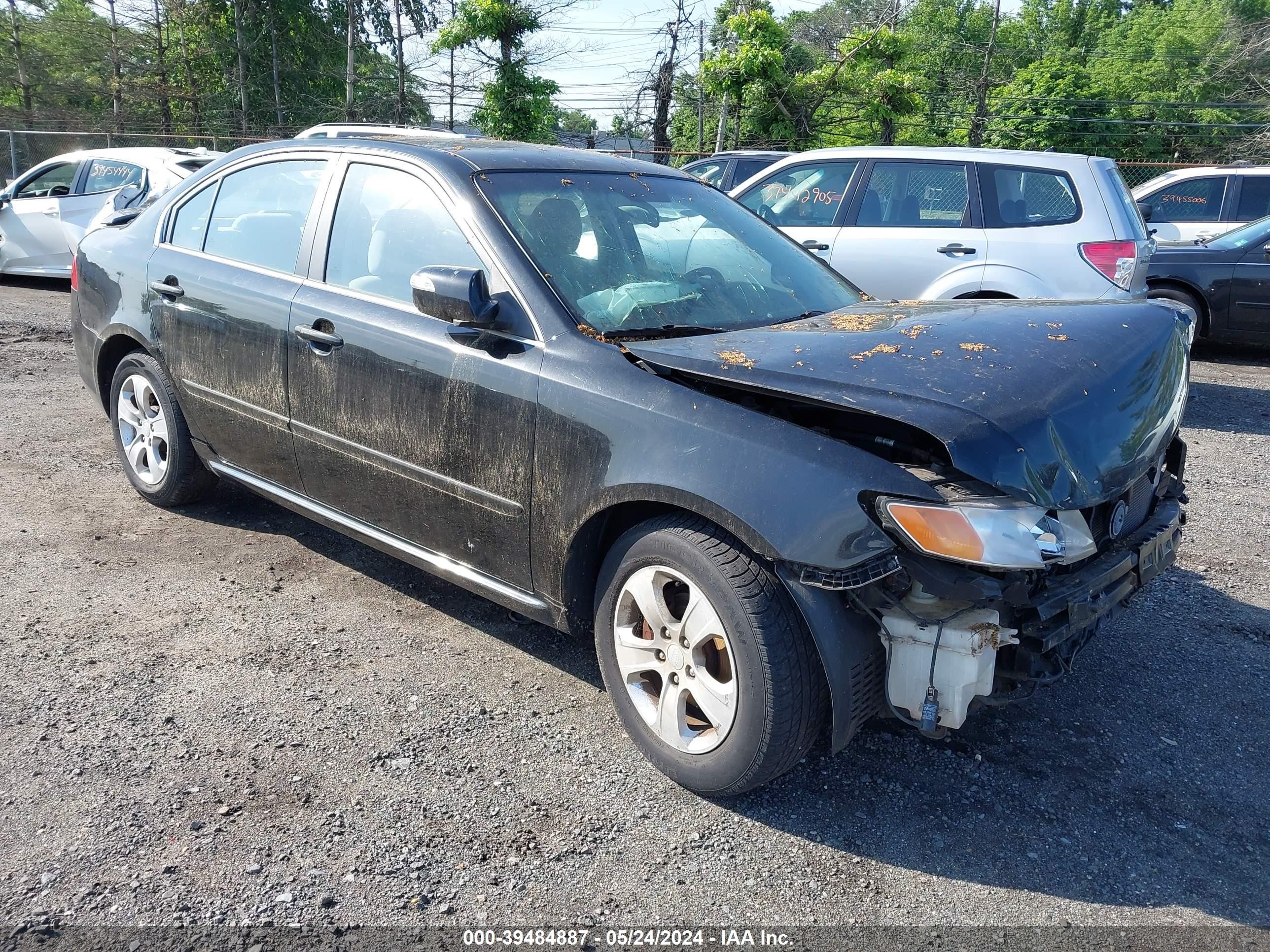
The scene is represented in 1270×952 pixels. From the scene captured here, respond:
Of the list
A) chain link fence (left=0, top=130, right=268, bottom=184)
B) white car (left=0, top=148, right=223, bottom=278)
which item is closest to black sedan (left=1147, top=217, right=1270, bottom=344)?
white car (left=0, top=148, right=223, bottom=278)

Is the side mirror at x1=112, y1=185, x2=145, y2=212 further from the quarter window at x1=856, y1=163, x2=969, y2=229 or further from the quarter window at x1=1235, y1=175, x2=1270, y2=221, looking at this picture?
the quarter window at x1=1235, y1=175, x2=1270, y2=221

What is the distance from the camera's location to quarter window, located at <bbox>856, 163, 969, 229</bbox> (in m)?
7.59

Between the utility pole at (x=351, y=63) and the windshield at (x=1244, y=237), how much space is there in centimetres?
2359

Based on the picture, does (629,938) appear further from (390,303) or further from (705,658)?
(390,303)

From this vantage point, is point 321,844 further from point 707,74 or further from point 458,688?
point 707,74

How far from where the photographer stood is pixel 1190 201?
1291 centimetres

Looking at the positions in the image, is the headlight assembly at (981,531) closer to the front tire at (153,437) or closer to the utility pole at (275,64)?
the front tire at (153,437)

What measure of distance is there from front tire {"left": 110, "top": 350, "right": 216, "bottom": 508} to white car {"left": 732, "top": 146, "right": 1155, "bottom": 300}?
4889mm

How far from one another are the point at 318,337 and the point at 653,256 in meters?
1.27

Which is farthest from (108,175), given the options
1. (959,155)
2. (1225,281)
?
(1225,281)

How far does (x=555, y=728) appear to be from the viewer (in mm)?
3291

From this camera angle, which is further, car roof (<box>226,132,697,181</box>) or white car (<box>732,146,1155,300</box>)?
white car (<box>732,146,1155,300</box>)

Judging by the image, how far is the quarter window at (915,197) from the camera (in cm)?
Answer: 759

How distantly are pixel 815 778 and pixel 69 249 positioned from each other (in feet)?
40.0
